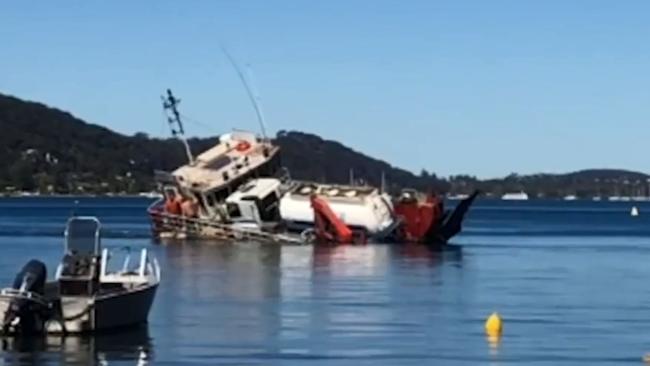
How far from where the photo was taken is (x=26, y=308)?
37.7 metres

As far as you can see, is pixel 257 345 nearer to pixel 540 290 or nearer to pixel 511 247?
pixel 540 290

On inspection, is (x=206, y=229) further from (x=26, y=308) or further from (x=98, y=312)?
(x=26, y=308)

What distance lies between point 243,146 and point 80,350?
2638 inches

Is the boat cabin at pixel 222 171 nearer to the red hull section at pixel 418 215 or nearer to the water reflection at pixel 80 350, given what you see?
the red hull section at pixel 418 215

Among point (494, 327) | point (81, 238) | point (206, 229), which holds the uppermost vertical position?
point (206, 229)

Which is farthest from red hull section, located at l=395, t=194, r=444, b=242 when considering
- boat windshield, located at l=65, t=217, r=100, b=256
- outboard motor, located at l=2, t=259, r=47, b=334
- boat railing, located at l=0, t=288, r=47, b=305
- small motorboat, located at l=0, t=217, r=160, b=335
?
boat railing, located at l=0, t=288, r=47, b=305

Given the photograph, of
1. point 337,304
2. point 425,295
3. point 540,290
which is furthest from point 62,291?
point 540,290

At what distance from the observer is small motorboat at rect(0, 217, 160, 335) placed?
123 feet

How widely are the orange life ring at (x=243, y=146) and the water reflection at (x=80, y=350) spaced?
6336cm

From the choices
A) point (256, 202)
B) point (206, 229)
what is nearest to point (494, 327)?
point (256, 202)

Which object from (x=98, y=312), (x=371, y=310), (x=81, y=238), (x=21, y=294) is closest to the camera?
(x=21, y=294)

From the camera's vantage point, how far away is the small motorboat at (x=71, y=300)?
3762cm

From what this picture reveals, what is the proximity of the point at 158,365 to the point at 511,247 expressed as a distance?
7040 centimetres

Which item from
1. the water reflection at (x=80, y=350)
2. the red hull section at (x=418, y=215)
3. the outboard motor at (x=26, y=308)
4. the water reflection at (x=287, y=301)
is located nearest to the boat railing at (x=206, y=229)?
the red hull section at (x=418, y=215)
